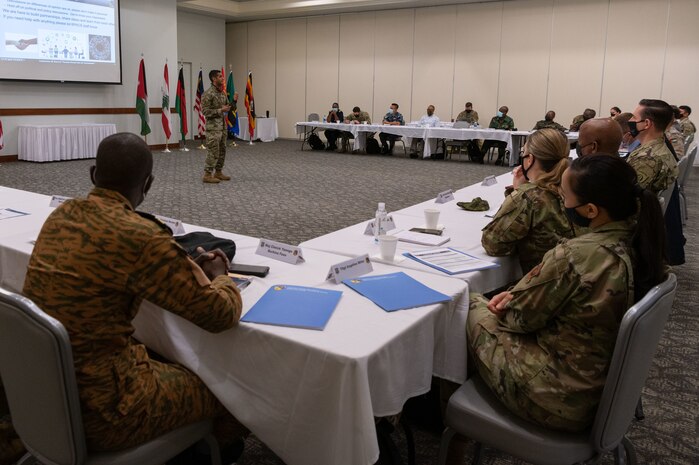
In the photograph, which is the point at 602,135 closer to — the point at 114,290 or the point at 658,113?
the point at 658,113

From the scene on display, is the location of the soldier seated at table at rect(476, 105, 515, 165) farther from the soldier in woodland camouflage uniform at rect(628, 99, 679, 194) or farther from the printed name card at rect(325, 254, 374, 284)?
the printed name card at rect(325, 254, 374, 284)

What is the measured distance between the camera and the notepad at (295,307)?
1.62 metres

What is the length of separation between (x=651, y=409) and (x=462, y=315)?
1260mm

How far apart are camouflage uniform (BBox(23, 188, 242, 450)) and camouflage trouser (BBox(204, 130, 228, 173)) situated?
6831mm

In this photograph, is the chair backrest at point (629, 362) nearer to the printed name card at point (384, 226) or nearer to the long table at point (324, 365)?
the long table at point (324, 365)

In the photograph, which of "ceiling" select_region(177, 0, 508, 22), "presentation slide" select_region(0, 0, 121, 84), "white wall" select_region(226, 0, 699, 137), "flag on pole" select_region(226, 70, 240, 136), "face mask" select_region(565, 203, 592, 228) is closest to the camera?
"face mask" select_region(565, 203, 592, 228)

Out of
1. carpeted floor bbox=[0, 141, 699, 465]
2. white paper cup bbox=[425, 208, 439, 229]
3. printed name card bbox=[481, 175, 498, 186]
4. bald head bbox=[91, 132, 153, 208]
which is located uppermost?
bald head bbox=[91, 132, 153, 208]

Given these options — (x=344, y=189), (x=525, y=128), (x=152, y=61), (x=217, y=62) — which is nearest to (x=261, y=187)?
(x=344, y=189)

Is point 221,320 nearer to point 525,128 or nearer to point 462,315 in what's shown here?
point 462,315

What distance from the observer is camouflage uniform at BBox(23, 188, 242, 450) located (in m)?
1.37

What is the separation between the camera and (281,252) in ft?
7.34

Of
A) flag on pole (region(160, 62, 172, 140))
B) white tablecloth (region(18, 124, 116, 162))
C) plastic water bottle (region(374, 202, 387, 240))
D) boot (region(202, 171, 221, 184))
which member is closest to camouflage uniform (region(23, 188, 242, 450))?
plastic water bottle (region(374, 202, 387, 240))

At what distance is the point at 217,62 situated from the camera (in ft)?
56.2

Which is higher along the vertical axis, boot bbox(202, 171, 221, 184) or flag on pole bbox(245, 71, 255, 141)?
flag on pole bbox(245, 71, 255, 141)
